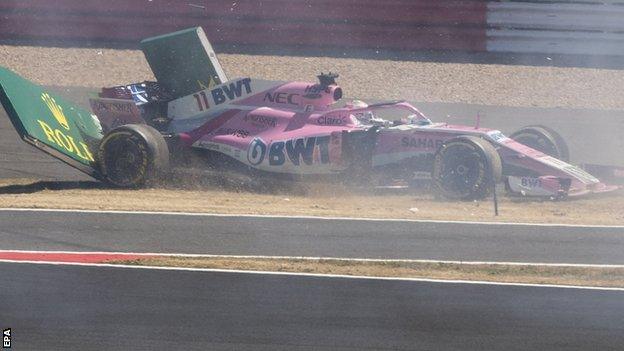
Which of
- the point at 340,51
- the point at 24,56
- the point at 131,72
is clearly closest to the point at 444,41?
the point at 340,51

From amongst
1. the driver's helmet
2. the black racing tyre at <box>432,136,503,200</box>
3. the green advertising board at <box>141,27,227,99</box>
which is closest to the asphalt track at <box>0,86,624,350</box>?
the black racing tyre at <box>432,136,503,200</box>

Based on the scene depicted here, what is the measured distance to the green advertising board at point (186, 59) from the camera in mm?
16031

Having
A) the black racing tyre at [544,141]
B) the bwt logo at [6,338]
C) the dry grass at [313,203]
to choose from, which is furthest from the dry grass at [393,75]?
the bwt logo at [6,338]

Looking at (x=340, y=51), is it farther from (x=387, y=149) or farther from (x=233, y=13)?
(x=387, y=149)

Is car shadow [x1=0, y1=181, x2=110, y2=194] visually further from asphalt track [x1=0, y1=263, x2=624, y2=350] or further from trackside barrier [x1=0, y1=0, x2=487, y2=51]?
trackside barrier [x1=0, y1=0, x2=487, y2=51]

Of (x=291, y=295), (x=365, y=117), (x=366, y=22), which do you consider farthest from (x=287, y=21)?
(x=291, y=295)

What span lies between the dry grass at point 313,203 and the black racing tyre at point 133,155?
7.5 inches

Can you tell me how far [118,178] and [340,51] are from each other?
10135mm

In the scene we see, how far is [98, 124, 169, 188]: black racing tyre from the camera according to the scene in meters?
15.0

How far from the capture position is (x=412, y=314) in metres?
9.32

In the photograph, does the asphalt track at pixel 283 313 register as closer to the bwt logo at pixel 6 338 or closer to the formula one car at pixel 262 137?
the bwt logo at pixel 6 338

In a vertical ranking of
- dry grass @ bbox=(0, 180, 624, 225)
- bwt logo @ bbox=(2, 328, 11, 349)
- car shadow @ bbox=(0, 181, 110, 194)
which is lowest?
bwt logo @ bbox=(2, 328, 11, 349)

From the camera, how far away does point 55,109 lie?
15.3 metres

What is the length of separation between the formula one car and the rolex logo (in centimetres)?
2
